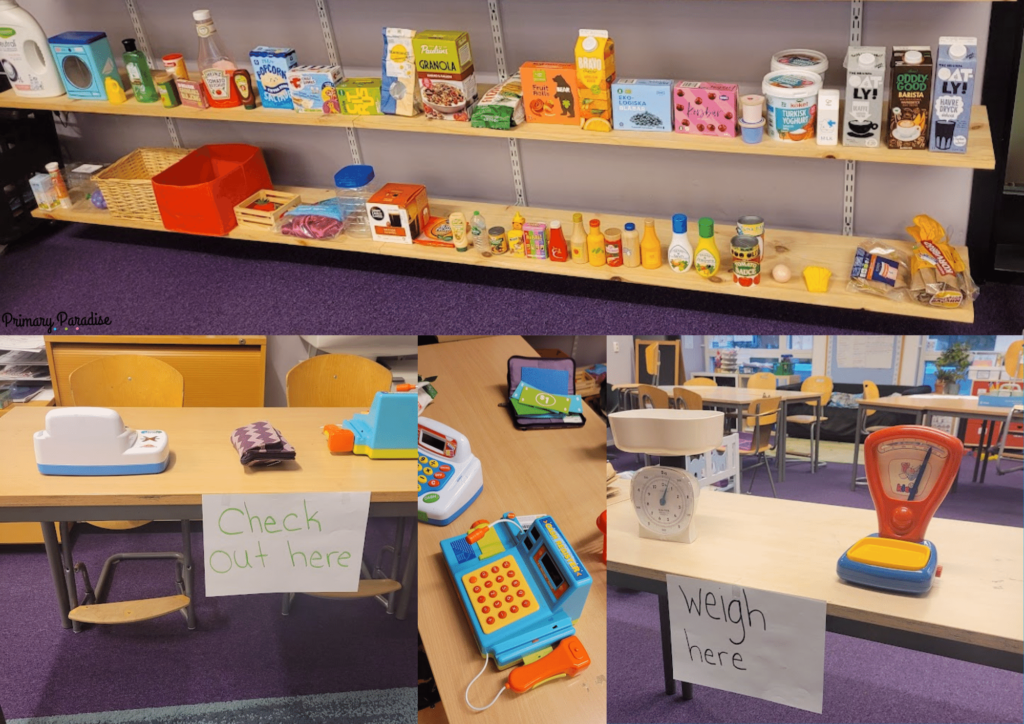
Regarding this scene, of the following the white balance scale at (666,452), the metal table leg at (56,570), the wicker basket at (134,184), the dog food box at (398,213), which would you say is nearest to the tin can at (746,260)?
the dog food box at (398,213)

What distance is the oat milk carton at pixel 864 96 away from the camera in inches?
99.6

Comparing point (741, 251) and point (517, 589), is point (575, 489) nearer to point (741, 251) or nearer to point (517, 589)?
point (517, 589)

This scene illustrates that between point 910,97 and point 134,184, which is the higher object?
point 910,97

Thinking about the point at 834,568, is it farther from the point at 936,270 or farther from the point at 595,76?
the point at 595,76

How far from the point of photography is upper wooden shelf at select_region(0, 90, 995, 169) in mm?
2604

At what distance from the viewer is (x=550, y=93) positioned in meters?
2.96

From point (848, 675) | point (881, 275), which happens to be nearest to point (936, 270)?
point (881, 275)

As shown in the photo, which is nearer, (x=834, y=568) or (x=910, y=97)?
(x=834, y=568)

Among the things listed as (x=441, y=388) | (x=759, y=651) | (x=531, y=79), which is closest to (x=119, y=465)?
(x=441, y=388)

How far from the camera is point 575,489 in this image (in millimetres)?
1396

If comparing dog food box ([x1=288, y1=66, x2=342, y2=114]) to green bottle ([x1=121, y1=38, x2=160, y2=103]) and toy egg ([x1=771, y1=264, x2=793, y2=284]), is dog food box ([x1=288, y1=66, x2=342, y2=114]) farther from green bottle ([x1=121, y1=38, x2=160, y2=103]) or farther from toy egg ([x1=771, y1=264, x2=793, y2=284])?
toy egg ([x1=771, y1=264, x2=793, y2=284])

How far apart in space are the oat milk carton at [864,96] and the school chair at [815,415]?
5.01 ft

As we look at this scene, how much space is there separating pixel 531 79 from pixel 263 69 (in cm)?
104

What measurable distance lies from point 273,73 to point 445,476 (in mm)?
2390
